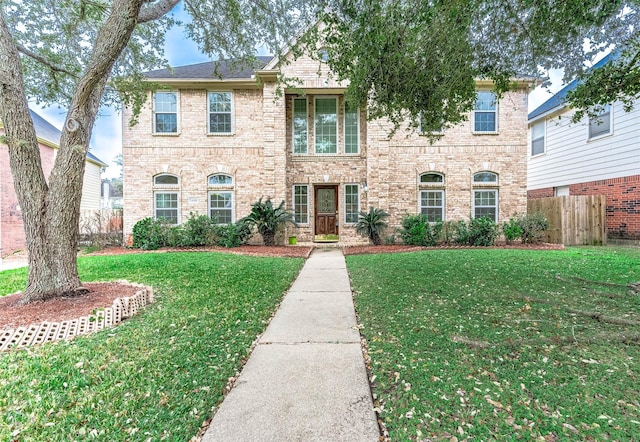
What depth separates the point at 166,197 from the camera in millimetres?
11508

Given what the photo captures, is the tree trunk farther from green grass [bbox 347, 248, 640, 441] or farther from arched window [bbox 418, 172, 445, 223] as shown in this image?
arched window [bbox 418, 172, 445, 223]

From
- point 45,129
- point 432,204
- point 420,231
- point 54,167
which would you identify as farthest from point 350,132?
point 45,129

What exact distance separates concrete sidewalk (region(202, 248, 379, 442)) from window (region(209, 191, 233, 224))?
8289mm

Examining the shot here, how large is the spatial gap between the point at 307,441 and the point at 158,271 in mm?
5841

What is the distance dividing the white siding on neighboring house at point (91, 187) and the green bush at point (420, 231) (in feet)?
53.7

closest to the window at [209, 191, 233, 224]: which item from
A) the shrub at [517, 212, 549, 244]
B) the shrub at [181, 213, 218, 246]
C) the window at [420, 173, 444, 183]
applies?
the shrub at [181, 213, 218, 246]

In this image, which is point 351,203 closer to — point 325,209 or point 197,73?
point 325,209

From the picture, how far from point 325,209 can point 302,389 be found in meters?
10.0

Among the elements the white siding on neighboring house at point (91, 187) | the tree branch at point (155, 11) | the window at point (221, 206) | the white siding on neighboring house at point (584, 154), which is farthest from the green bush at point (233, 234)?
the white siding on neighboring house at point (91, 187)

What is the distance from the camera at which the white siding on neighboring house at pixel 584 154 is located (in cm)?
1021

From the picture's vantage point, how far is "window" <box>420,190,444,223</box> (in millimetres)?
11672

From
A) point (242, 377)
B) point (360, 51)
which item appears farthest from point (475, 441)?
point (360, 51)

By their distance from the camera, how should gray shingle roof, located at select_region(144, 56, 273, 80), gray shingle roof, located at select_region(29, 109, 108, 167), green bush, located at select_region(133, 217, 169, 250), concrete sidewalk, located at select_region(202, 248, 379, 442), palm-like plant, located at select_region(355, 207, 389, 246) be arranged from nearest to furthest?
1. concrete sidewalk, located at select_region(202, 248, 379, 442)
2. green bush, located at select_region(133, 217, 169, 250)
3. palm-like plant, located at select_region(355, 207, 389, 246)
4. gray shingle roof, located at select_region(144, 56, 273, 80)
5. gray shingle roof, located at select_region(29, 109, 108, 167)

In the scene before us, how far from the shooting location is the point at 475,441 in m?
1.75
